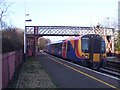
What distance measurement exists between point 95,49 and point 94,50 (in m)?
0.17

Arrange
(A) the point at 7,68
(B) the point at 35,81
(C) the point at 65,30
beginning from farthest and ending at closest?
(C) the point at 65,30, (B) the point at 35,81, (A) the point at 7,68

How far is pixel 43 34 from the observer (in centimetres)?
8412

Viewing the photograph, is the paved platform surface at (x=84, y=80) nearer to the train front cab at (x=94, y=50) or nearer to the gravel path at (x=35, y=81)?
the gravel path at (x=35, y=81)

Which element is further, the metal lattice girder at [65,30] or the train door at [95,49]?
the metal lattice girder at [65,30]

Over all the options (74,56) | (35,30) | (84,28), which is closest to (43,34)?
(35,30)

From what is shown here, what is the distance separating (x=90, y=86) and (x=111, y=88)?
1062 millimetres

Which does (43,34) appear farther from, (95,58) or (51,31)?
(95,58)

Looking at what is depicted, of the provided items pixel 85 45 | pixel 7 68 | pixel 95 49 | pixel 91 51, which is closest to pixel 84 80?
pixel 7 68

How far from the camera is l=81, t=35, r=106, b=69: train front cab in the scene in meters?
28.7

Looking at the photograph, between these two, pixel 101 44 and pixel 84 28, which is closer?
pixel 101 44

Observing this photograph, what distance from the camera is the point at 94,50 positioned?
95.2ft

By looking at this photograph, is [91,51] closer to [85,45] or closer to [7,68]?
[85,45]

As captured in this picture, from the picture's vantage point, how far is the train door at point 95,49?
94.4ft

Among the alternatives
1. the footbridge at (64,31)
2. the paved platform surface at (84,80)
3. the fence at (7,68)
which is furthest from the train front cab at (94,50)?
the footbridge at (64,31)
